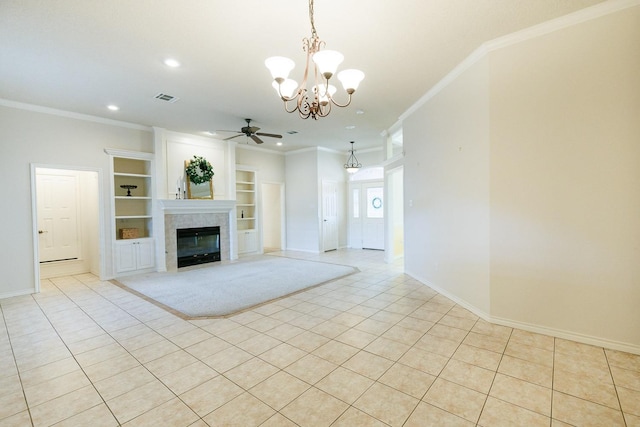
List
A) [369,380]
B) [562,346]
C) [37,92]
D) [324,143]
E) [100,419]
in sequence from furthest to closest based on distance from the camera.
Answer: [324,143], [37,92], [562,346], [369,380], [100,419]

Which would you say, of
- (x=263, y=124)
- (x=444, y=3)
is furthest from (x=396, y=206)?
(x=444, y=3)

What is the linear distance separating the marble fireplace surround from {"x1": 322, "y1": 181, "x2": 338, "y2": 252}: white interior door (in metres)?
2.72

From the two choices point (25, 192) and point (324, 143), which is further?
point (324, 143)

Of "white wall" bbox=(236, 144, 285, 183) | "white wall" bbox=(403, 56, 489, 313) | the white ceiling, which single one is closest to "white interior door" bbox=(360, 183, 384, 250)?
"white wall" bbox=(236, 144, 285, 183)

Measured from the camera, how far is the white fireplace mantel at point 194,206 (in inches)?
247

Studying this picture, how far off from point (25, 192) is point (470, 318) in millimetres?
6943

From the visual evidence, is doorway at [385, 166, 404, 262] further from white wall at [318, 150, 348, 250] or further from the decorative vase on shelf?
the decorative vase on shelf

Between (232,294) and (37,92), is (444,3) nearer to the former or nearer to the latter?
(232,294)

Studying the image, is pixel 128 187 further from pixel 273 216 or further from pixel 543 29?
pixel 543 29

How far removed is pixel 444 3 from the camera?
8.11 feet

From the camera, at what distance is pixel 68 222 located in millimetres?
6211

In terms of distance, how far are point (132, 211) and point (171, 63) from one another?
4.07 m

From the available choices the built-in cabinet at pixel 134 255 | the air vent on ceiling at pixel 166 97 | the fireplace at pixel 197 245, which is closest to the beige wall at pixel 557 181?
the air vent on ceiling at pixel 166 97

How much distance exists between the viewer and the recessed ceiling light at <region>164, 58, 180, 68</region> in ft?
11.0
